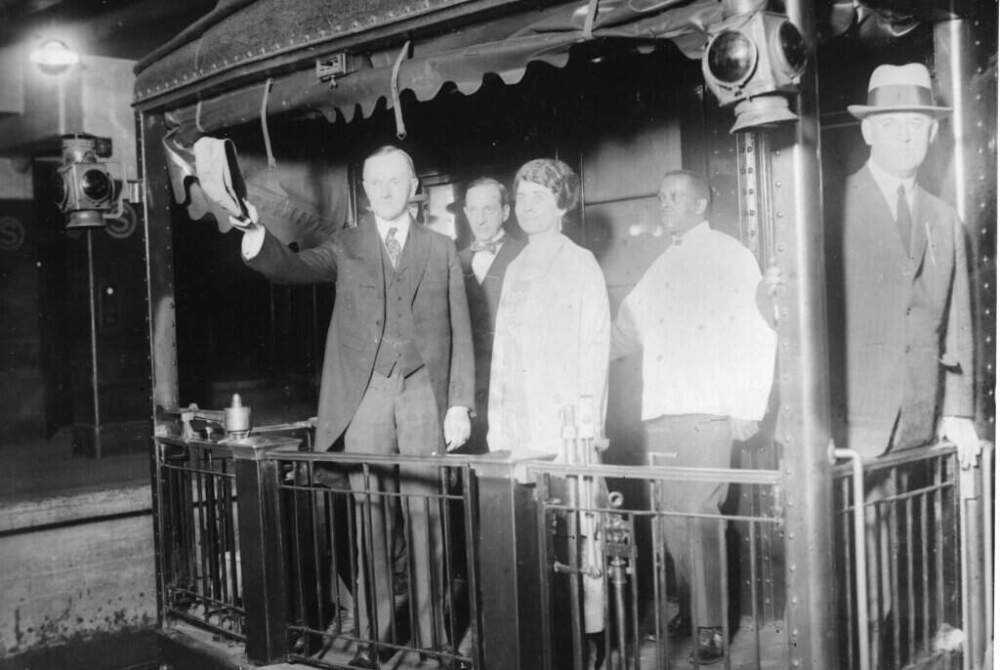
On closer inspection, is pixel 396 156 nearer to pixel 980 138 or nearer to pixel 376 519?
pixel 376 519

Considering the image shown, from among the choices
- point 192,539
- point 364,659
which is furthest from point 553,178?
point 192,539

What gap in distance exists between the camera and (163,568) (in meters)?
6.08

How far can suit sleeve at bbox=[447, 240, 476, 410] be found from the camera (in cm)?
483

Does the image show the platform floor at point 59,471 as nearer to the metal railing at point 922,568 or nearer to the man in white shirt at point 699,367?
the man in white shirt at point 699,367

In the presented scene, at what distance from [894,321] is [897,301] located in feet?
0.31

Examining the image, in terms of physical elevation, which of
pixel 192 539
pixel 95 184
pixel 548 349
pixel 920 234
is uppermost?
pixel 95 184

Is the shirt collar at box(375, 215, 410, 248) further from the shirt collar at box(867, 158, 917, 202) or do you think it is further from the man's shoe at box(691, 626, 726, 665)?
the man's shoe at box(691, 626, 726, 665)

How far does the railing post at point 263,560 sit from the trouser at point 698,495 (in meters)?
2.13

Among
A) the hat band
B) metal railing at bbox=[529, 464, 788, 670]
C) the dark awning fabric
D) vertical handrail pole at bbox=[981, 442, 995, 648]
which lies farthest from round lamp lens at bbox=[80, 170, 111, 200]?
vertical handrail pole at bbox=[981, 442, 995, 648]

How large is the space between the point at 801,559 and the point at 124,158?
28.2 feet

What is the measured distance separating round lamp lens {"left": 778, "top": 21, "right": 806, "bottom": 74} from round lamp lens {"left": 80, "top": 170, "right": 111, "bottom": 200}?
492 centimetres

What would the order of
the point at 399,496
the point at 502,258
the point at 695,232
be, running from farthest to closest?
the point at 502,258, the point at 399,496, the point at 695,232

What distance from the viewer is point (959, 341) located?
4.31m

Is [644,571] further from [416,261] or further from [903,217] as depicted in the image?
[903,217]
